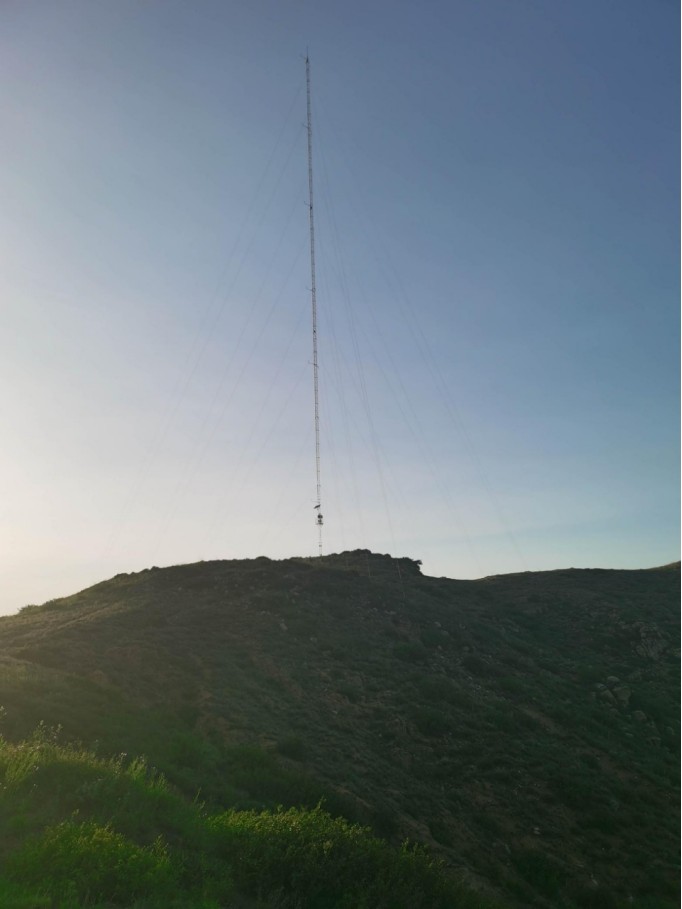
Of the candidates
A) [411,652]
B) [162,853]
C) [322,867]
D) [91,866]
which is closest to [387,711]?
[411,652]

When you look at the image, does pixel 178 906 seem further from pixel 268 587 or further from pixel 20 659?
pixel 268 587

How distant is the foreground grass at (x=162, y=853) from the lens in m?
8.00

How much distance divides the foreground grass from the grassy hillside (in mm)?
742

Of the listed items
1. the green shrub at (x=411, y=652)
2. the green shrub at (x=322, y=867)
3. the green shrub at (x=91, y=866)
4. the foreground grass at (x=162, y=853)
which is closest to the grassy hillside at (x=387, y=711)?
the green shrub at (x=411, y=652)

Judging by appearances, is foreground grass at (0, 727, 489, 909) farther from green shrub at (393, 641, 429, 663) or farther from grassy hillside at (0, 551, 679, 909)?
green shrub at (393, 641, 429, 663)

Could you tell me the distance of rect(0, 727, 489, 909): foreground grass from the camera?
26.2ft

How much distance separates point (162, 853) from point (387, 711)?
48.4 feet

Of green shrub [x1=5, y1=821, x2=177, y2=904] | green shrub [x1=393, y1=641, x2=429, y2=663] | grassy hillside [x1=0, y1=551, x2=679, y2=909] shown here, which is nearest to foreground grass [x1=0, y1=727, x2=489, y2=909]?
green shrub [x1=5, y1=821, x2=177, y2=904]

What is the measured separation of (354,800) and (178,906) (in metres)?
8.56

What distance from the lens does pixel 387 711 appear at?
22.8 meters

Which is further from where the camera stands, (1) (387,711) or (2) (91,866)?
(1) (387,711)

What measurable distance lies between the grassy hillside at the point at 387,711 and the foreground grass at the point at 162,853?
29.2 inches

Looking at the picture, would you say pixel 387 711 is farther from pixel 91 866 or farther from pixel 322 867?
pixel 91 866

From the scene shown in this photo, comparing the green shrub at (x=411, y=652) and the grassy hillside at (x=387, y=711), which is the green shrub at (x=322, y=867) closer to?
the grassy hillside at (x=387, y=711)
